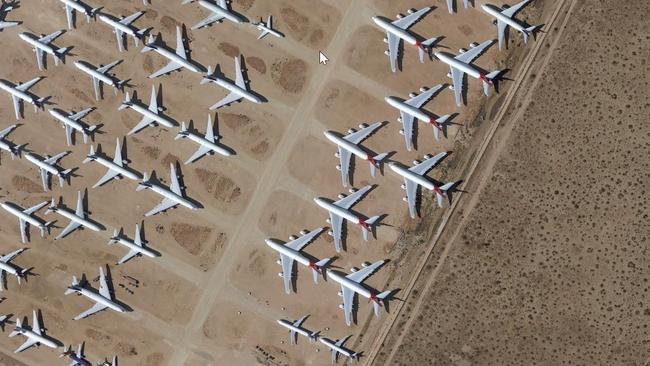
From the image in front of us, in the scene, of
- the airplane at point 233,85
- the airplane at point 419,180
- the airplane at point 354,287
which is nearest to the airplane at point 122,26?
the airplane at point 233,85

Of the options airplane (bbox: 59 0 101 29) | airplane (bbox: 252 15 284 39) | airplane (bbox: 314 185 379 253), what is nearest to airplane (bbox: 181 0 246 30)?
airplane (bbox: 252 15 284 39)

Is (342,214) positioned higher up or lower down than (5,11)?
lower down

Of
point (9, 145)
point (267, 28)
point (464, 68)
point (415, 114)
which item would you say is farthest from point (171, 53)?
point (464, 68)

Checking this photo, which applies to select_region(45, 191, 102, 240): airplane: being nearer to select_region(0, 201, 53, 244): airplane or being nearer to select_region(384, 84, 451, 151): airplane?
select_region(0, 201, 53, 244): airplane

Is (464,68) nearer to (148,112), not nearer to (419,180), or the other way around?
(419,180)

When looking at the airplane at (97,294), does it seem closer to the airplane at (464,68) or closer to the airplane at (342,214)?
the airplane at (342,214)
